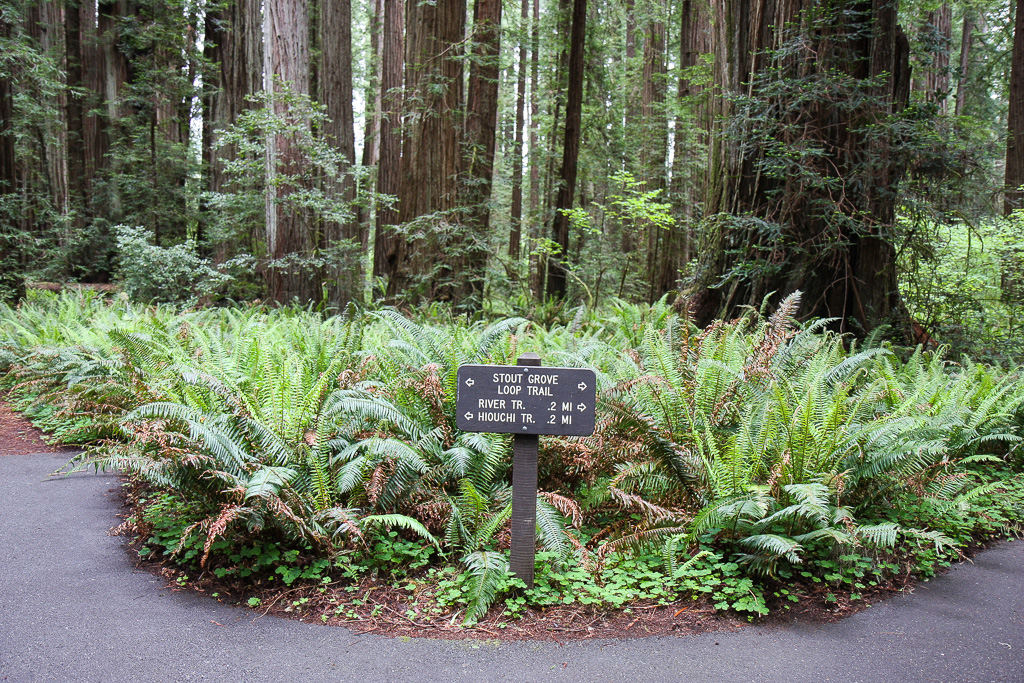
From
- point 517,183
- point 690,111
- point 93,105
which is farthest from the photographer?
point 93,105

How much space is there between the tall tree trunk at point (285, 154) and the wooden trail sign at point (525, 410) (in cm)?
724

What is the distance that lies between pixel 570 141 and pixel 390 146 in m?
4.91

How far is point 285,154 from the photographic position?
30.7 ft

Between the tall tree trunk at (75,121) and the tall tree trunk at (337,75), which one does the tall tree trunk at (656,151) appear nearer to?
the tall tree trunk at (337,75)

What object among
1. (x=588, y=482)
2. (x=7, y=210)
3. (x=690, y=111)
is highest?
(x=690, y=111)

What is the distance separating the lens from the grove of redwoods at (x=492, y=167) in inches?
275

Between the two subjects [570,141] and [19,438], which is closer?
[19,438]

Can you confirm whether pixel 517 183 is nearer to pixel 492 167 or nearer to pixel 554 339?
pixel 492 167

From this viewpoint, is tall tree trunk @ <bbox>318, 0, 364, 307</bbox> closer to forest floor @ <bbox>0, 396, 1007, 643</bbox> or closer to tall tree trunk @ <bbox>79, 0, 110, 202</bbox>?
tall tree trunk @ <bbox>79, 0, 110, 202</bbox>

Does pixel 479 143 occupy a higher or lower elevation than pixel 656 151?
lower

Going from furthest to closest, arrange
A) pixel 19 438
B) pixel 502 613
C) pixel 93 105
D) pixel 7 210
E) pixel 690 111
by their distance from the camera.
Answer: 1. pixel 93 105
2. pixel 690 111
3. pixel 7 210
4. pixel 19 438
5. pixel 502 613

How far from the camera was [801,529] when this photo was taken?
130 inches

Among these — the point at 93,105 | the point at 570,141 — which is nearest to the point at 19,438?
the point at 570,141

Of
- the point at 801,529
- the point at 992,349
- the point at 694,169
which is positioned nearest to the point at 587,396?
the point at 801,529
